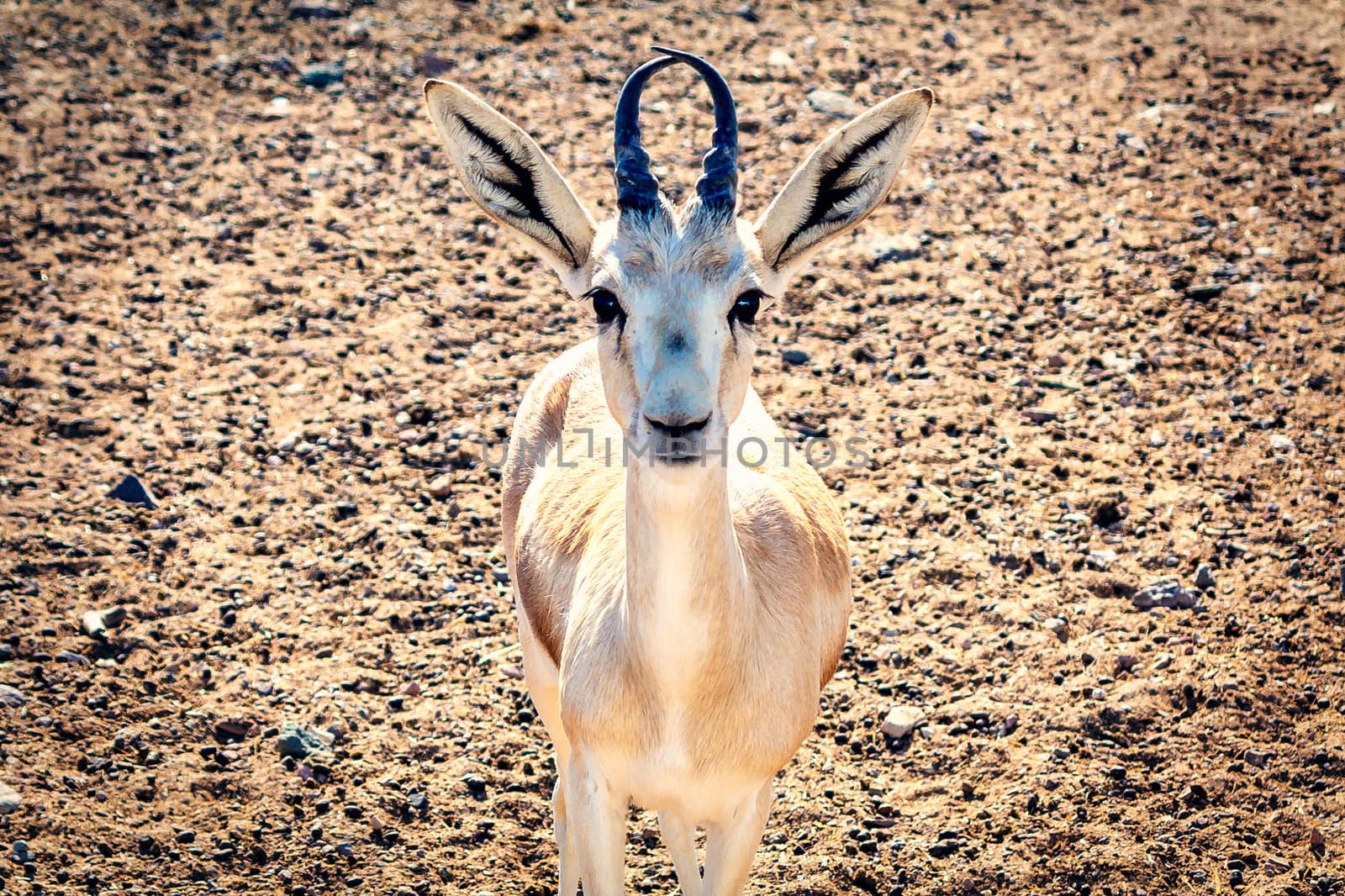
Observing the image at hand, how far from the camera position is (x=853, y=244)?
12094mm

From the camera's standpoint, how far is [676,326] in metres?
4.99

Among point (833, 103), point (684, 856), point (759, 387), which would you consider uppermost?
point (833, 103)

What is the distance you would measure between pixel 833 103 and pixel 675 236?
906cm

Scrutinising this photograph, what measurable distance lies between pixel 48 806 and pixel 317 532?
2689 mm

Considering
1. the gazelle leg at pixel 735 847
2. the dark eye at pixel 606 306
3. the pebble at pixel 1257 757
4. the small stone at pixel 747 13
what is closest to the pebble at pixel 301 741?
the gazelle leg at pixel 735 847

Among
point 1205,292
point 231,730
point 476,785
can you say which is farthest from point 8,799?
point 1205,292

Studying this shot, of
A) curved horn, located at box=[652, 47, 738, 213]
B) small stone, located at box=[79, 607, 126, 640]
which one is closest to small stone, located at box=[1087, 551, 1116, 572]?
curved horn, located at box=[652, 47, 738, 213]

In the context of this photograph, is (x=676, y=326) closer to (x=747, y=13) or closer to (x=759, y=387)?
(x=759, y=387)

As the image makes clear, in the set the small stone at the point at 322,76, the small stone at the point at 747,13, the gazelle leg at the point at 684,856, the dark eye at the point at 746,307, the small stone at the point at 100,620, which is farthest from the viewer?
the small stone at the point at 747,13

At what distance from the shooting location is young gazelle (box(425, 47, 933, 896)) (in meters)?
5.10

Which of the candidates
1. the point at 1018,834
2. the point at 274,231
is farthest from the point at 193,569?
the point at 1018,834

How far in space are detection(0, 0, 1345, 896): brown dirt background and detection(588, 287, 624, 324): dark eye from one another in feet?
11.2

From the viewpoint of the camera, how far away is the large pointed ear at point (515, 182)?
5.63 metres

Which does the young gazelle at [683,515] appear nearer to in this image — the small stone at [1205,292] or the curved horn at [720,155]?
the curved horn at [720,155]
